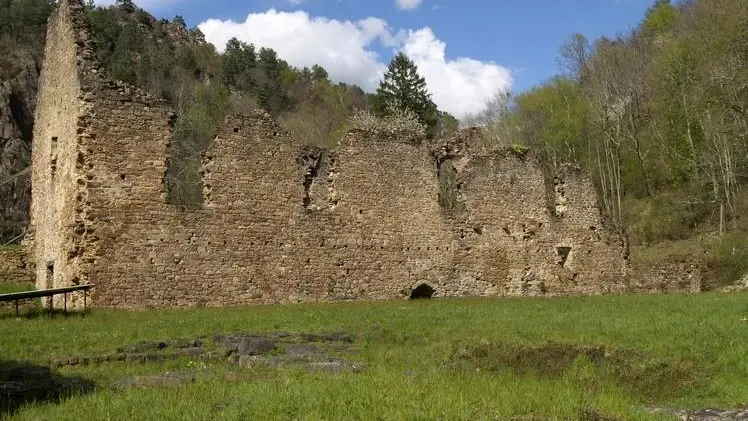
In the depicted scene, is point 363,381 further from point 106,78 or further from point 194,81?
point 194,81

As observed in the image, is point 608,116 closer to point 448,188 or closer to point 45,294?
point 448,188

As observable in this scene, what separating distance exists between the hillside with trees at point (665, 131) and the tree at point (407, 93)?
5.78m

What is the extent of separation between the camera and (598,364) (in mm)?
10523

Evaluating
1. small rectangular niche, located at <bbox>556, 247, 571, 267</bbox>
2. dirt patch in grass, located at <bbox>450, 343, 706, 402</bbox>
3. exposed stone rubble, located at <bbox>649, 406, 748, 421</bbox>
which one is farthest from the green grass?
exposed stone rubble, located at <bbox>649, 406, 748, 421</bbox>

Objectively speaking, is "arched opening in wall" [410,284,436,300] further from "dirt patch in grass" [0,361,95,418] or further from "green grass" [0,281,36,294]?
"dirt patch in grass" [0,361,95,418]

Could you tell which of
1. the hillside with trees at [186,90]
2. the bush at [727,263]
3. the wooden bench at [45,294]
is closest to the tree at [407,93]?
the hillside with trees at [186,90]

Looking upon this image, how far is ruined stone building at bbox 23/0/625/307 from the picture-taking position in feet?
58.2

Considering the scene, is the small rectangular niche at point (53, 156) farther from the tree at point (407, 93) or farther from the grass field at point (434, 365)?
the tree at point (407, 93)

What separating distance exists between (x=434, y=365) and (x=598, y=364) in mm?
2435

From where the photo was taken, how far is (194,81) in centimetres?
8162

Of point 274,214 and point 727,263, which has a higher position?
point 274,214

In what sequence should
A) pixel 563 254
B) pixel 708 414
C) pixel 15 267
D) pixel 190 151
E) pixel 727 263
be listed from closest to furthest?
pixel 708 414
pixel 15 267
pixel 563 254
pixel 727 263
pixel 190 151

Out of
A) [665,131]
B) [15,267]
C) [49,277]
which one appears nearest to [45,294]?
[49,277]

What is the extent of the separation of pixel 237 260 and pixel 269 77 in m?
67.7
